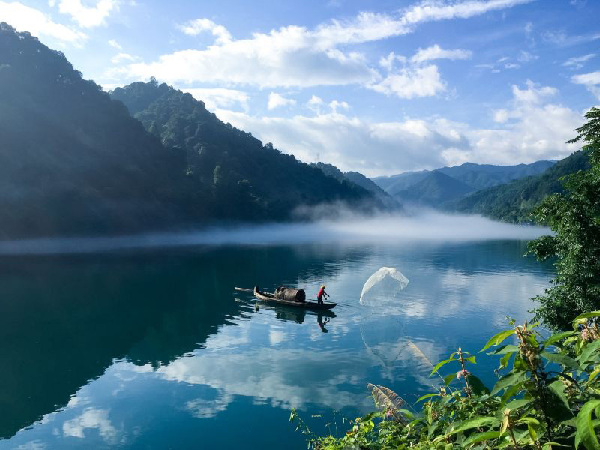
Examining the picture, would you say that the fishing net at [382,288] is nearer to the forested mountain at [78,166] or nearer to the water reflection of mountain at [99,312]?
the water reflection of mountain at [99,312]

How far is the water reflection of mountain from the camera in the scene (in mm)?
30609

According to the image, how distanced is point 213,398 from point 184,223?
478 ft

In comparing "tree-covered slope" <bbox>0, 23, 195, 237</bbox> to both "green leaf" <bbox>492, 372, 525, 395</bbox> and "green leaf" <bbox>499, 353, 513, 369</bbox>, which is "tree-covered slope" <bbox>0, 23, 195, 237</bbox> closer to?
"green leaf" <bbox>499, 353, 513, 369</bbox>

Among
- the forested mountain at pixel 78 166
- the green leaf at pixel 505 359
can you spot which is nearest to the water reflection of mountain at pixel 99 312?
the green leaf at pixel 505 359

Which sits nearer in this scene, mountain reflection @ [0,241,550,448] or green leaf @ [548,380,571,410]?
green leaf @ [548,380,571,410]

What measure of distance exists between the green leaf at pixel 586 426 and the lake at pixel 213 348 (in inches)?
812

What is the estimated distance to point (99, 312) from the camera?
50875mm

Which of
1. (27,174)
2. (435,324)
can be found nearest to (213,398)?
(435,324)

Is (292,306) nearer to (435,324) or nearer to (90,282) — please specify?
(435,324)

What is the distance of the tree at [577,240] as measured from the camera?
25.5 metres

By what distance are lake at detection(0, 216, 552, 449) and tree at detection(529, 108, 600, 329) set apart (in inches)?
271

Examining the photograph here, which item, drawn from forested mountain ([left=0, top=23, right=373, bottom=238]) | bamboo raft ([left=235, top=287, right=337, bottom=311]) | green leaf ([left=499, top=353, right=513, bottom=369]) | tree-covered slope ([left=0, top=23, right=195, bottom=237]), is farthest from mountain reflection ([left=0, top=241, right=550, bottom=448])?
forested mountain ([left=0, top=23, right=373, bottom=238])

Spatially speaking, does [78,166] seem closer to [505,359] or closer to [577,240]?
[577,240]

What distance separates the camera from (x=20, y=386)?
29062mm
